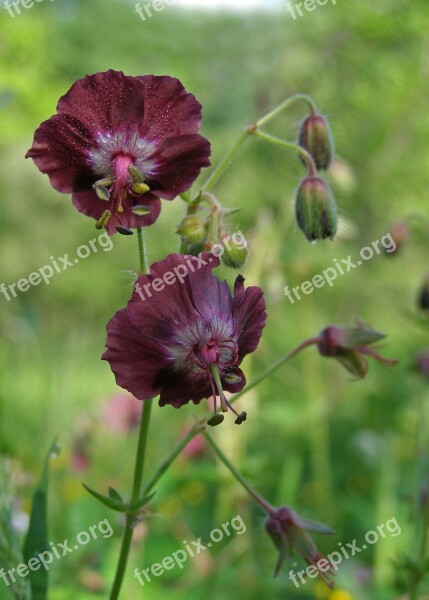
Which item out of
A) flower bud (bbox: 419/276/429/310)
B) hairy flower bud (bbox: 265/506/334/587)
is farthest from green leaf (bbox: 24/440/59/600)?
flower bud (bbox: 419/276/429/310)

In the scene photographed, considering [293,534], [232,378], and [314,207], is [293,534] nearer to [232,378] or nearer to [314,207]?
[232,378]

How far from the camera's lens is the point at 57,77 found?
16.4 metres

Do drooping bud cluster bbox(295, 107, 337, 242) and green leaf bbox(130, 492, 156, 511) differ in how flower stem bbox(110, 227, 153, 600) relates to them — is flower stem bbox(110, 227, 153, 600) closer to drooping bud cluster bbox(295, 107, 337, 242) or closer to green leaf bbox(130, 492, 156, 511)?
green leaf bbox(130, 492, 156, 511)

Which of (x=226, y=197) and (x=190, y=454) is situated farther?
(x=226, y=197)

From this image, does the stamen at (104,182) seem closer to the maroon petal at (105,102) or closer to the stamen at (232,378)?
the maroon petal at (105,102)

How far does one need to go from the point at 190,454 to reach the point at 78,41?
55.0 ft

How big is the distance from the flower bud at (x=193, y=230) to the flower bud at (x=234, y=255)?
0.04 meters

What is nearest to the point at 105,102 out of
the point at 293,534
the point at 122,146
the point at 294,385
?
the point at 122,146

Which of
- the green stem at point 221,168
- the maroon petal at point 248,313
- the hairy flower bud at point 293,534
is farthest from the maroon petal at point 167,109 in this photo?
the hairy flower bud at point 293,534

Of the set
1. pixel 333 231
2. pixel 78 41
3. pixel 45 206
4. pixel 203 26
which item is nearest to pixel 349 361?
pixel 333 231

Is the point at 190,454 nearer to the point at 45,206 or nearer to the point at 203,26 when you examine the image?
the point at 45,206

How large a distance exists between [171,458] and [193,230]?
34 cm

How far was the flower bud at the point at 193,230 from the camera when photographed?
3.60 feet

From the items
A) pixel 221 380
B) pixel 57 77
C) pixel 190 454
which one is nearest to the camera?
pixel 221 380
